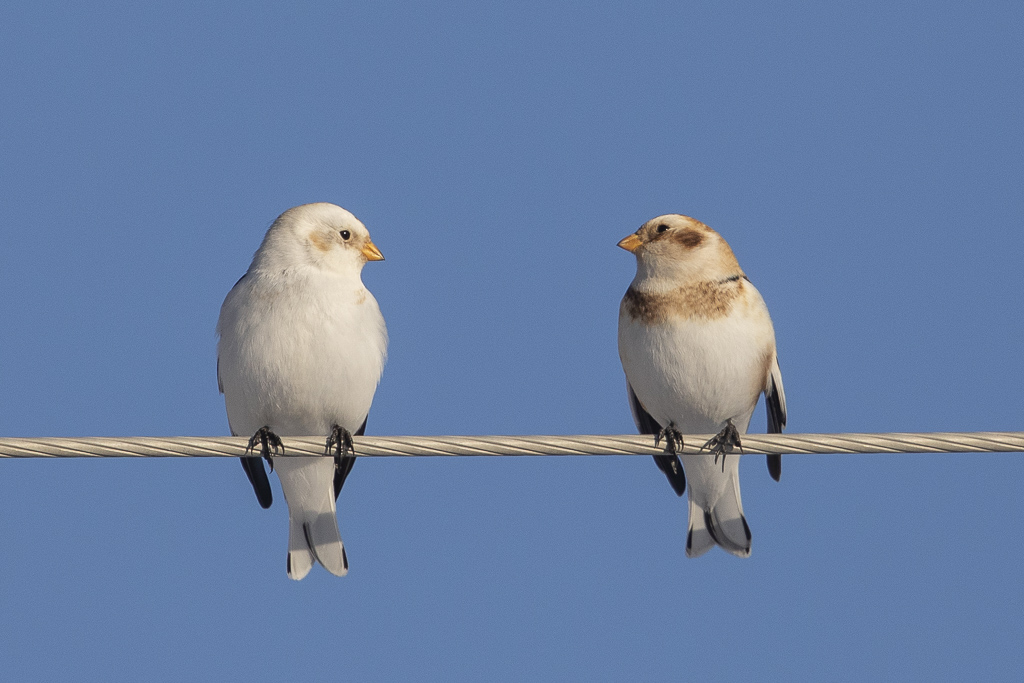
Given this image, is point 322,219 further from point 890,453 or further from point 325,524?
point 890,453

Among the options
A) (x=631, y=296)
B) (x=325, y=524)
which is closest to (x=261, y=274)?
(x=325, y=524)

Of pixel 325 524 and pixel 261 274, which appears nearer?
pixel 261 274

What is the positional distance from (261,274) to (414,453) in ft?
6.60

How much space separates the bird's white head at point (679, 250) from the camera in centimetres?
678

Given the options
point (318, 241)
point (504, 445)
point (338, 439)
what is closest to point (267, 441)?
point (338, 439)

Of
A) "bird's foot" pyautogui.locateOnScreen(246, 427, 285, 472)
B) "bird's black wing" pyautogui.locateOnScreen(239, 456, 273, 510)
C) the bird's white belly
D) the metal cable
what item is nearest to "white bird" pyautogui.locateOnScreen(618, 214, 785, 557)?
the bird's white belly

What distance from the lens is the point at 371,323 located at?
6.50 metres

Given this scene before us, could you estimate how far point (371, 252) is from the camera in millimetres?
6805

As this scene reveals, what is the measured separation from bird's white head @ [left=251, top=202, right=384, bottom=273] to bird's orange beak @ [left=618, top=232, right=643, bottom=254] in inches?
55.0

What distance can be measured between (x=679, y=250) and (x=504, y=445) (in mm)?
2450

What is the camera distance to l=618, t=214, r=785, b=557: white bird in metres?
6.55

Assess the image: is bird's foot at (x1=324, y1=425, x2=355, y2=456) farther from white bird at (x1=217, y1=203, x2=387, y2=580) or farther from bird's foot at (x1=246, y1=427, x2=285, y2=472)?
bird's foot at (x1=246, y1=427, x2=285, y2=472)

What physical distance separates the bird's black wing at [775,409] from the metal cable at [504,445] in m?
1.98

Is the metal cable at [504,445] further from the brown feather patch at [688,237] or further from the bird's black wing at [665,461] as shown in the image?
the bird's black wing at [665,461]
